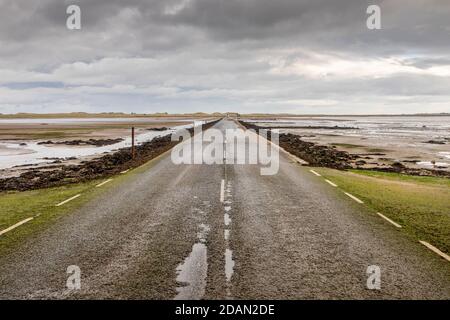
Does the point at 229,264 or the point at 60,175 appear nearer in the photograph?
the point at 229,264

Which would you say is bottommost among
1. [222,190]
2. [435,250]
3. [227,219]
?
[435,250]

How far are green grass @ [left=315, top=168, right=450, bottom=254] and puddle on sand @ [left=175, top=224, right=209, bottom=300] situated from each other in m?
4.40

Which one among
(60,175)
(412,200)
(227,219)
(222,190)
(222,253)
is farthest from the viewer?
(60,175)

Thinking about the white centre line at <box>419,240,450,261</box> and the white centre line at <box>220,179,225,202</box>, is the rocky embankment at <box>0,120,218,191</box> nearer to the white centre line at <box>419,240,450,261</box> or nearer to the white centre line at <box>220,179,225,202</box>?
the white centre line at <box>220,179,225,202</box>

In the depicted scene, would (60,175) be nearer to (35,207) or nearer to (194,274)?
(35,207)

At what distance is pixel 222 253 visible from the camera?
6.88 m

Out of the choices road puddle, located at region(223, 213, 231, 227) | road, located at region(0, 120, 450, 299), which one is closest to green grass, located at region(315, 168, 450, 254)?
road, located at region(0, 120, 450, 299)

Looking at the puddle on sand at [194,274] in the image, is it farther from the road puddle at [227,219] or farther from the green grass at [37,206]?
the green grass at [37,206]

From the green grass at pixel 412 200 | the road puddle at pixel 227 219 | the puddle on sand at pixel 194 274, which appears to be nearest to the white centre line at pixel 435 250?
the green grass at pixel 412 200

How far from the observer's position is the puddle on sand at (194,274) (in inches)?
208

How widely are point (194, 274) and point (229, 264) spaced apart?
0.68m

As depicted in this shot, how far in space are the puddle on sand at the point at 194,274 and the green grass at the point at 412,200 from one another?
4.40m

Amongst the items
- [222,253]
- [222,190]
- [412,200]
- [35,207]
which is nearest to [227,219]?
[222,253]
